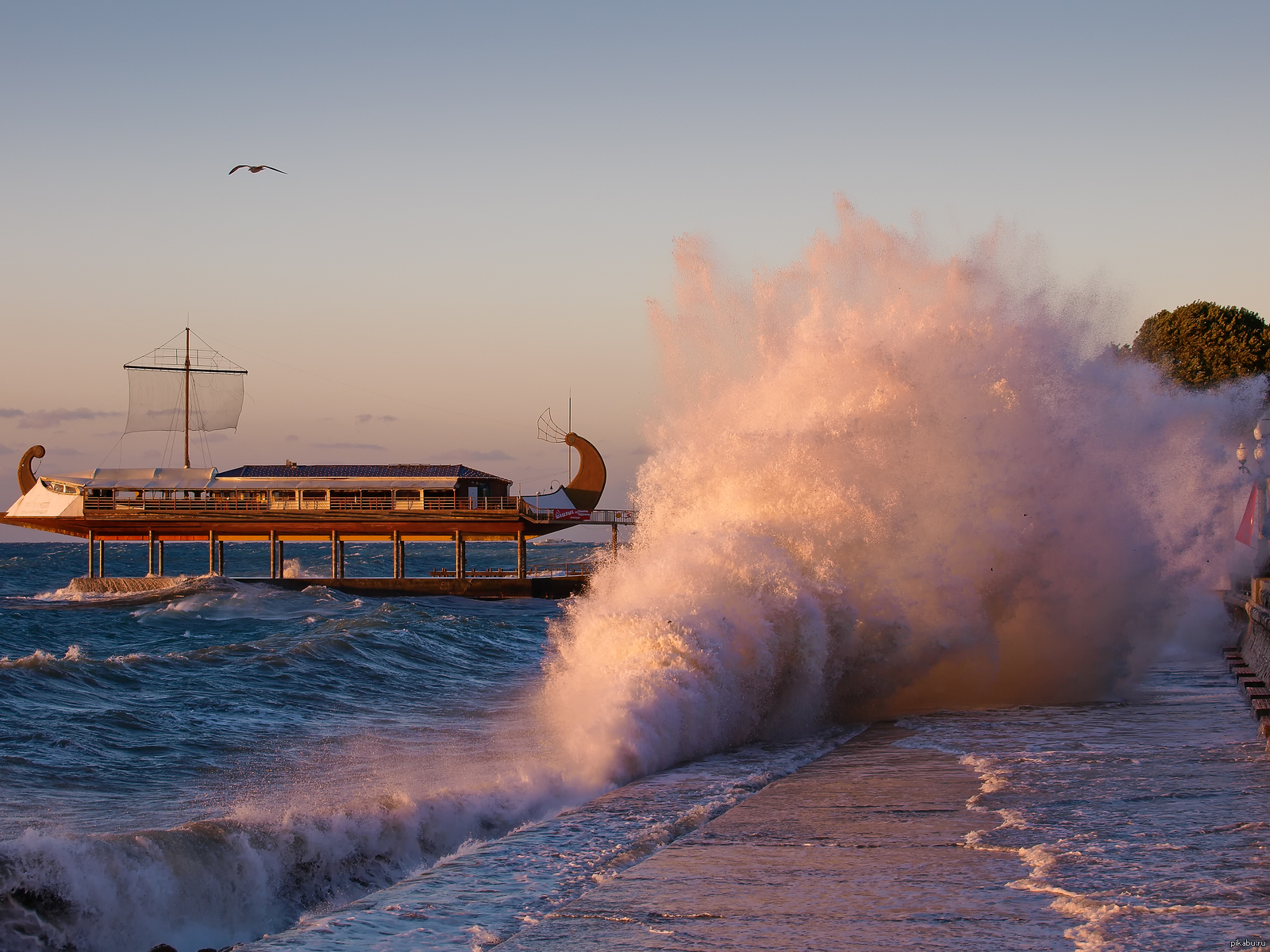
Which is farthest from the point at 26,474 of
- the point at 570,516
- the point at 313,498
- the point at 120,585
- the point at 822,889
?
the point at 822,889

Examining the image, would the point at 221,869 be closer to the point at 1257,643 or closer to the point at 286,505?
the point at 1257,643

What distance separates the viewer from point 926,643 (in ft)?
49.4

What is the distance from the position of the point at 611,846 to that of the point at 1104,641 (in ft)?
35.5

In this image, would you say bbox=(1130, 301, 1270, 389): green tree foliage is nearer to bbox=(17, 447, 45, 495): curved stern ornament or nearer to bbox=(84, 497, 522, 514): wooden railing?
bbox=(84, 497, 522, 514): wooden railing

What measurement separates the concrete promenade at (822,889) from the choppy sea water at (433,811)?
0.18 metres

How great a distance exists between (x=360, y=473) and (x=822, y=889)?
156ft

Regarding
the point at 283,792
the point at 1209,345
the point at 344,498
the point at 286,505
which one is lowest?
the point at 283,792

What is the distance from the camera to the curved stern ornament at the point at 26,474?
5303cm

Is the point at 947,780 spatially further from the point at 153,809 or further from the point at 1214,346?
the point at 1214,346

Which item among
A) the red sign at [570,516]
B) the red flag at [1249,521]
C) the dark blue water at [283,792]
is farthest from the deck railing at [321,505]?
the red flag at [1249,521]

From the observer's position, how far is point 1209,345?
51.0 metres

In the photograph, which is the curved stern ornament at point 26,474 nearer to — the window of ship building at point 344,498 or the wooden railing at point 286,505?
the wooden railing at point 286,505

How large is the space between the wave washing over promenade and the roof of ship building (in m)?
26.8

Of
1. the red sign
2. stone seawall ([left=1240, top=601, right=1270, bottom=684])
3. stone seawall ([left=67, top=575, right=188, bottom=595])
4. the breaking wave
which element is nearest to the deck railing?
the red sign
